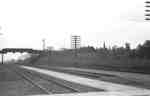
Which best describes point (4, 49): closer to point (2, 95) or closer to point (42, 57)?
point (42, 57)

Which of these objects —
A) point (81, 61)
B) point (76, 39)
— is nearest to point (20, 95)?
point (81, 61)

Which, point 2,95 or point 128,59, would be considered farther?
point 128,59

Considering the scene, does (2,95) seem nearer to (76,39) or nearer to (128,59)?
(128,59)

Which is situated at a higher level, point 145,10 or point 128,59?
point 145,10

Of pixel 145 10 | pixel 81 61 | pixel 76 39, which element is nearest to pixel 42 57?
pixel 76 39

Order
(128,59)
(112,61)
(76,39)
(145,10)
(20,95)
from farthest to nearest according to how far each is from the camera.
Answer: (76,39) → (112,61) → (128,59) → (145,10) → (20,95)

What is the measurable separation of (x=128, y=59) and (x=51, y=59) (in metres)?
65.2

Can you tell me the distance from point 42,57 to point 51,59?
1889 cm

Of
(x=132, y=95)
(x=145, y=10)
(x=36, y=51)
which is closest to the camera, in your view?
(x=132, y=95)

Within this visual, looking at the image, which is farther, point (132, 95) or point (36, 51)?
point (36, 51)

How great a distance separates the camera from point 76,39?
80.5 metres

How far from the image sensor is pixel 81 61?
229 ft

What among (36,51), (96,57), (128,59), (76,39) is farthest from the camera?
(36,51)

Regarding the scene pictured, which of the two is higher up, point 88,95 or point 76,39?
point 76,39
